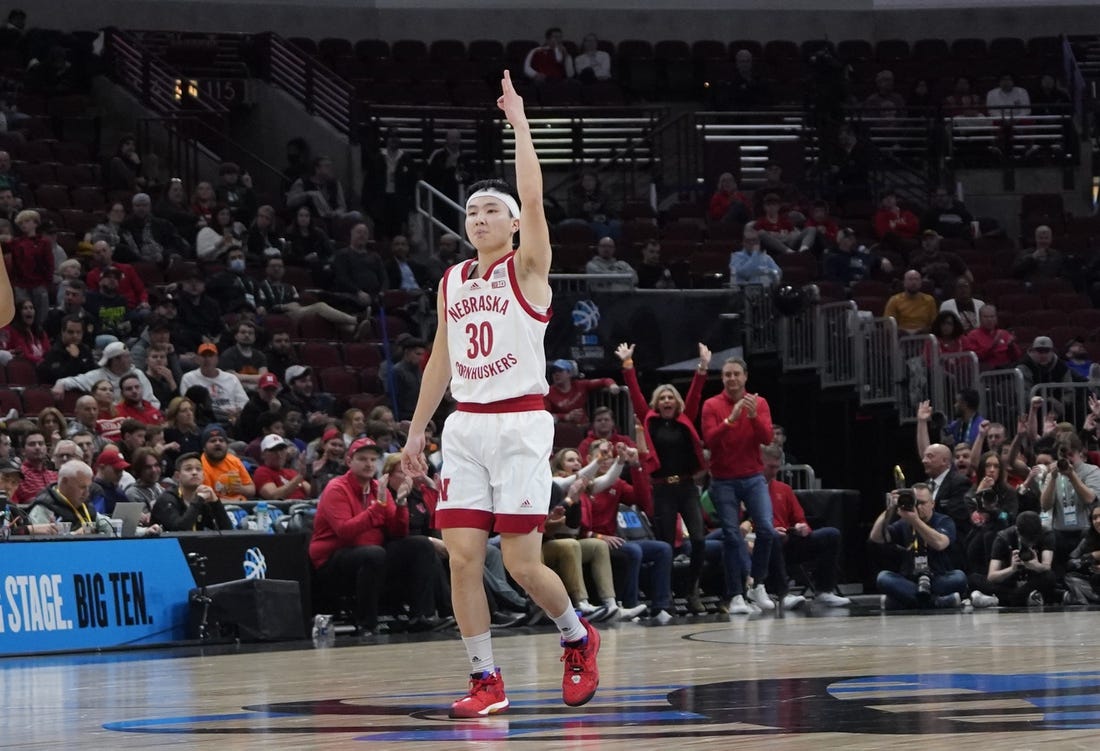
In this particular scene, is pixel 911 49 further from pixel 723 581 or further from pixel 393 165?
pixel 723 581

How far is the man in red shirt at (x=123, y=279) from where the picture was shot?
57.8ft

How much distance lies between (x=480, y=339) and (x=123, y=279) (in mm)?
11197

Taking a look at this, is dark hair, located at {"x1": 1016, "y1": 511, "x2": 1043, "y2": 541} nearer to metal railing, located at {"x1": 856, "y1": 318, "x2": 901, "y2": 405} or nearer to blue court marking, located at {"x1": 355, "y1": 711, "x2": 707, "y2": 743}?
metal railing, located at {"x1": 856, "y1": 318, "x2": 901, "y2": 405}

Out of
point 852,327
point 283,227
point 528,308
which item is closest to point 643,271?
point 852,327

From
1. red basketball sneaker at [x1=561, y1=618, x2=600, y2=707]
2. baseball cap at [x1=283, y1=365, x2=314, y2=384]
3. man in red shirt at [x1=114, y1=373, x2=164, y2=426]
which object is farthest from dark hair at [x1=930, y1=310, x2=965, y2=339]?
red basketball sneaker at [x1=561, y1=618, x2=600, y2=707]

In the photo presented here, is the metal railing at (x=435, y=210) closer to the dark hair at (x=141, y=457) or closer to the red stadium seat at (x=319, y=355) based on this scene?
the red stadium seat at (x=319, y=355)

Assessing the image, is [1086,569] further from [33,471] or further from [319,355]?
[33,471]

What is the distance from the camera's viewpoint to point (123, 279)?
58.1 ft

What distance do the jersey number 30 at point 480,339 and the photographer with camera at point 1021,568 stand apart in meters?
8.87

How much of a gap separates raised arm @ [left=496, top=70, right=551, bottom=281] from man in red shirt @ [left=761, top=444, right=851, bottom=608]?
9099 millimetres

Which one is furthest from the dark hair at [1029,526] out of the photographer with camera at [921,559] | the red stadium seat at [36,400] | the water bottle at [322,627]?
the red stadium seat at [36,400]

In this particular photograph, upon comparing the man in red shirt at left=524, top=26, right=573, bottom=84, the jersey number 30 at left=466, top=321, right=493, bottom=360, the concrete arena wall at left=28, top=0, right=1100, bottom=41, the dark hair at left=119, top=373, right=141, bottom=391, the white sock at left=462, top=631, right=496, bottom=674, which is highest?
the concrete arena wall at left=28, top=0, right=1100, bottom=41

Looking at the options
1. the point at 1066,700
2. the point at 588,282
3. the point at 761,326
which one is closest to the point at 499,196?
the point at 1066,700

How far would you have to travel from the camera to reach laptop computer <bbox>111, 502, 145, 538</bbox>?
1280 cm
